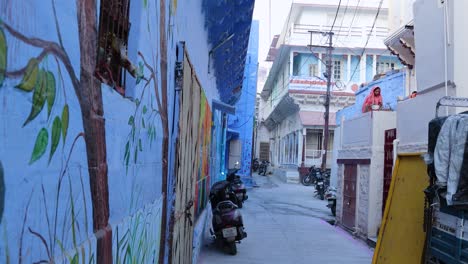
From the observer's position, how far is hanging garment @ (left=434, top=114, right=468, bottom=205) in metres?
4.59

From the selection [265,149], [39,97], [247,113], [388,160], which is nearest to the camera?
[39,97]

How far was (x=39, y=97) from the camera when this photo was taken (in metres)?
1.43

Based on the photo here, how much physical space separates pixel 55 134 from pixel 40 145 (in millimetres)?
112

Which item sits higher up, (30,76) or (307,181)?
(30,76)

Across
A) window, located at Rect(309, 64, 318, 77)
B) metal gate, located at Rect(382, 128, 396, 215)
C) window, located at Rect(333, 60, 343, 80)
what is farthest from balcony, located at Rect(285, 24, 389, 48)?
metal gate, located at Rect(382, 128, 396, 215)

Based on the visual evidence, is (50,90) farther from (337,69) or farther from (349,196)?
(337,69)

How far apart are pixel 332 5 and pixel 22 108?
3441 cm

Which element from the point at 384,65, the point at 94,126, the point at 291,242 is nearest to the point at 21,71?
the point at 94,126

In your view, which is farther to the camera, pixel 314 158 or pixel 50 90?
pixel 314 158

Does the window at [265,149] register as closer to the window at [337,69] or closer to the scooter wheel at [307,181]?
the window at [337,69]

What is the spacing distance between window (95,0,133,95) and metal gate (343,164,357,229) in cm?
966

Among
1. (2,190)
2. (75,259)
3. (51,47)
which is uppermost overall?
(51,47)

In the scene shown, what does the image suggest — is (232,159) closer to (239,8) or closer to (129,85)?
(239,8)

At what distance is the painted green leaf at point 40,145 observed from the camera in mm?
1418
